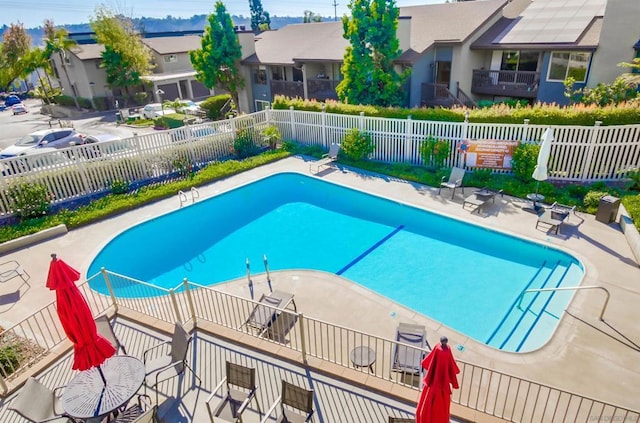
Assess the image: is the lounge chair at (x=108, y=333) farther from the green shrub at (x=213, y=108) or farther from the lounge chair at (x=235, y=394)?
the green shrub at (x=213, y=108)

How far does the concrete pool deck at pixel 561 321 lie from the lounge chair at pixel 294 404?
2671mm

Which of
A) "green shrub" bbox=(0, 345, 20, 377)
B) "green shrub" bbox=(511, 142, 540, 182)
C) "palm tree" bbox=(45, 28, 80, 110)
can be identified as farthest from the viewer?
"palm tree" bbox=(45, 28, 80, 110)

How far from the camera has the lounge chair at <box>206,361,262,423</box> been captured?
19.4 ft

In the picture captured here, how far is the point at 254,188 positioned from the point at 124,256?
601 cm

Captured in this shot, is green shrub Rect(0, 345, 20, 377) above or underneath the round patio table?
underneath

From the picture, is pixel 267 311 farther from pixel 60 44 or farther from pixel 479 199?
pixel 60 44

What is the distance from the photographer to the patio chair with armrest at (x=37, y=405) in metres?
5.64

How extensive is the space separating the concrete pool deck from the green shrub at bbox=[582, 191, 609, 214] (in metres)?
0.36

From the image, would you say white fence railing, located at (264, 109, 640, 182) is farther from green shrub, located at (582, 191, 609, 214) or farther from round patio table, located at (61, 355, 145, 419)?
round patio table, located at (61, 355, 145, 419)

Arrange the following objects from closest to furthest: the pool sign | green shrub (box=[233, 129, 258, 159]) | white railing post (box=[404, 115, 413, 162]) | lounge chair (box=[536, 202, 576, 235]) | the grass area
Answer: lounge chair (box=[536, 202, 576, 235]) → the grass area → the pool sign → white railing post (box=[404, 115, 413, 162]) → green shrub (box=[233, 129, 258, 159])

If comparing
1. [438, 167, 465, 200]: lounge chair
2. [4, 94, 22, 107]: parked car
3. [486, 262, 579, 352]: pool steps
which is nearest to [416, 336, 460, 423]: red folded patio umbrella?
[486, 262, 579, 352]: pool steps

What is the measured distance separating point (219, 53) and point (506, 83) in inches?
749

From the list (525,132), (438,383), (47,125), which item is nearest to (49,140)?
(47,125)

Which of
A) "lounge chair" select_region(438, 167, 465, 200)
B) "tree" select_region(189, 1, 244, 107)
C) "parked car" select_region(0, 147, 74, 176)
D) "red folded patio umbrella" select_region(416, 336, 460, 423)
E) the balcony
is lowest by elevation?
"lounge chair" select_region(438, 167, 465, 200)
